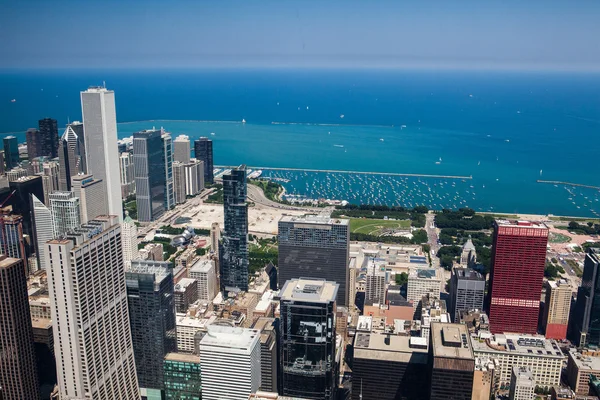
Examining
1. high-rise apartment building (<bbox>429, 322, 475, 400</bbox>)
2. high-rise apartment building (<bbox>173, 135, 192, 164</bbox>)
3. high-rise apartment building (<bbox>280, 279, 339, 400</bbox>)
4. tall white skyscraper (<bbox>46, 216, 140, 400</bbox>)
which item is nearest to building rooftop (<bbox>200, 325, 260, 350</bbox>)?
high-rise apartment building (<bbox>280, 279, 339, 400</bbox>)

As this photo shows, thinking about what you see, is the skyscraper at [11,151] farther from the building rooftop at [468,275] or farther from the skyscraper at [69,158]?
the building rooftop at [468,275]

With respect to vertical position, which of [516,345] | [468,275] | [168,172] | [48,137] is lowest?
[516,345]

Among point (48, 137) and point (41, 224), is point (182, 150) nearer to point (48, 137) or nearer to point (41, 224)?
point (48, 137)

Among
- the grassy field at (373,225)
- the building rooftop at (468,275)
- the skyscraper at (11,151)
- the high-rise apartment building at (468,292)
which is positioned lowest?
the grassy field at (373,225)

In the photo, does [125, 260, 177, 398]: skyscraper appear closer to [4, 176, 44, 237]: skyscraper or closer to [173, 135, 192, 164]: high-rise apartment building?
[4, 176, 44, 237]: skyscraper

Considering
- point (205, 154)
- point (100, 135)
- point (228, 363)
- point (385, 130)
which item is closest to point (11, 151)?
point (100, 135)

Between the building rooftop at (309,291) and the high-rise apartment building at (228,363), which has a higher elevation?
the building rooftop at (309,291)

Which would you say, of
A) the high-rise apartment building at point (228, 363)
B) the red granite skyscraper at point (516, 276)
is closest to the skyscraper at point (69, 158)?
the high-rise apartment building at point (228, 363)
